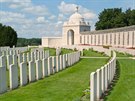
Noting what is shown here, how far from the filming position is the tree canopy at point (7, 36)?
5908 centimetres

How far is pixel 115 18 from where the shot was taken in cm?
7156

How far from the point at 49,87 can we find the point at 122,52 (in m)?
24.6

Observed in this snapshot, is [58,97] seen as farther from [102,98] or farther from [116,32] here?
[116,32]

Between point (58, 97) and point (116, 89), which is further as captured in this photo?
point (116, 89)

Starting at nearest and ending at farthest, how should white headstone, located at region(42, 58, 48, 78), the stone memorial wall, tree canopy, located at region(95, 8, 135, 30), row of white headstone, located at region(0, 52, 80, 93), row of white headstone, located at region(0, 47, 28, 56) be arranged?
1. row of white headstone, located at region(0, 52, 80, 93)
2. white headstone, located at region(42, 58, 48, 78)
3. row of white headstone, located at region(0, 47, 28, 56)
4. the stone memorial wall
5. tree canopy, located at region(95, 8, 135, 30)

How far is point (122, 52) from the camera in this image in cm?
3497

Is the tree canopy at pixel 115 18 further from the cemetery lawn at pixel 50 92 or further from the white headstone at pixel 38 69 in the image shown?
the cemetery lawn at pixel 50 92

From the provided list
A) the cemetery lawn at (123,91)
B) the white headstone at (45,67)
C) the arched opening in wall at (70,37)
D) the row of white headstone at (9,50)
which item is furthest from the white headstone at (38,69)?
the arched opening in wall at (70,37)

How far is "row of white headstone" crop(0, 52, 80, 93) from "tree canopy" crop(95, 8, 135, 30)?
49.9 m

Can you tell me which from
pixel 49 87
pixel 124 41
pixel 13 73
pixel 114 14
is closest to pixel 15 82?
pixel 13 73

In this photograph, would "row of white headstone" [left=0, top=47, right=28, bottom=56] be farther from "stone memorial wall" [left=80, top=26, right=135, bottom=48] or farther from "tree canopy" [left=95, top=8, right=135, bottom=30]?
Result: "tree canopy" [left=95, top=8, right=135, bottom=30]

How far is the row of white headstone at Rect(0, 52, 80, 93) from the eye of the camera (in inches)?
428

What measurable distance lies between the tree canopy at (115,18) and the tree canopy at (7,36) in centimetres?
2278

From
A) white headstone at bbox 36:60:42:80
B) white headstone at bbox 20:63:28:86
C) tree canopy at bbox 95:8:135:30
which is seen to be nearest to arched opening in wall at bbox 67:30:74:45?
tree canopy at bbox 95:8:135:30
